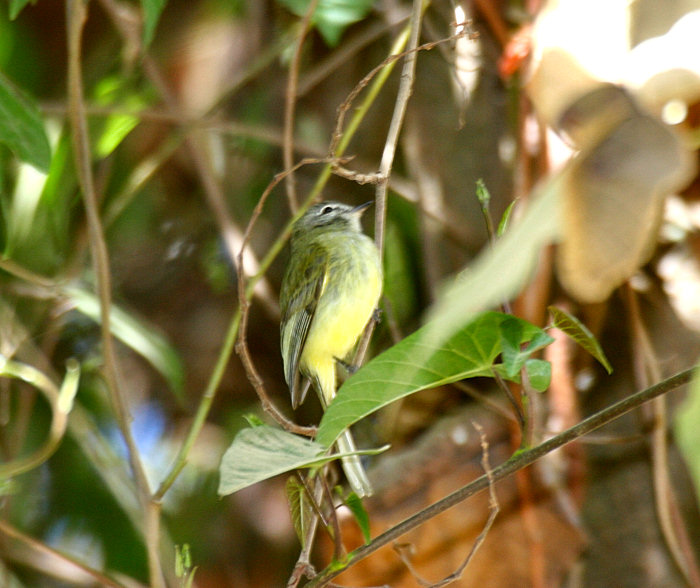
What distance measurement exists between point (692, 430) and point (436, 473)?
1563 millimetres

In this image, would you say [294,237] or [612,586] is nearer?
[612,586]

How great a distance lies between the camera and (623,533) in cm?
186

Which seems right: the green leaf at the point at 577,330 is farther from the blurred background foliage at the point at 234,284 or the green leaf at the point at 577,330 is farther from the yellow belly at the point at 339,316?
the yellow belly at the point at 339,316

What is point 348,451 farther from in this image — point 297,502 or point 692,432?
point 692,432

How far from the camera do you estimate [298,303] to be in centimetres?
239

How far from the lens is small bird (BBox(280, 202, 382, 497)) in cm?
225

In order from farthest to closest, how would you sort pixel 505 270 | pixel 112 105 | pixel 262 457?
pixel 112 105, pixel 262 457, pixel 505 270

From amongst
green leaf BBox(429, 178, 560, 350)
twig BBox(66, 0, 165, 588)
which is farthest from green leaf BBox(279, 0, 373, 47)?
green leaf BBox(429, 178, 560, 350)

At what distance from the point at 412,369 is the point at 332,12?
5.14 ft

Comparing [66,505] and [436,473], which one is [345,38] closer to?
[436,473]

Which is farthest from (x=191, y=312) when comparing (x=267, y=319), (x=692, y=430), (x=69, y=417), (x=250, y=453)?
(x=692, y=430)

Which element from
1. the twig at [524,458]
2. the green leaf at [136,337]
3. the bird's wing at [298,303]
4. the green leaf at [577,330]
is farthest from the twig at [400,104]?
the green leaf at [136,337]

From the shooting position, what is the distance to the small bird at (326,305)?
7.39ft

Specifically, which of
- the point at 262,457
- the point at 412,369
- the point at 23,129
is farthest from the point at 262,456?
the point at 23,129
